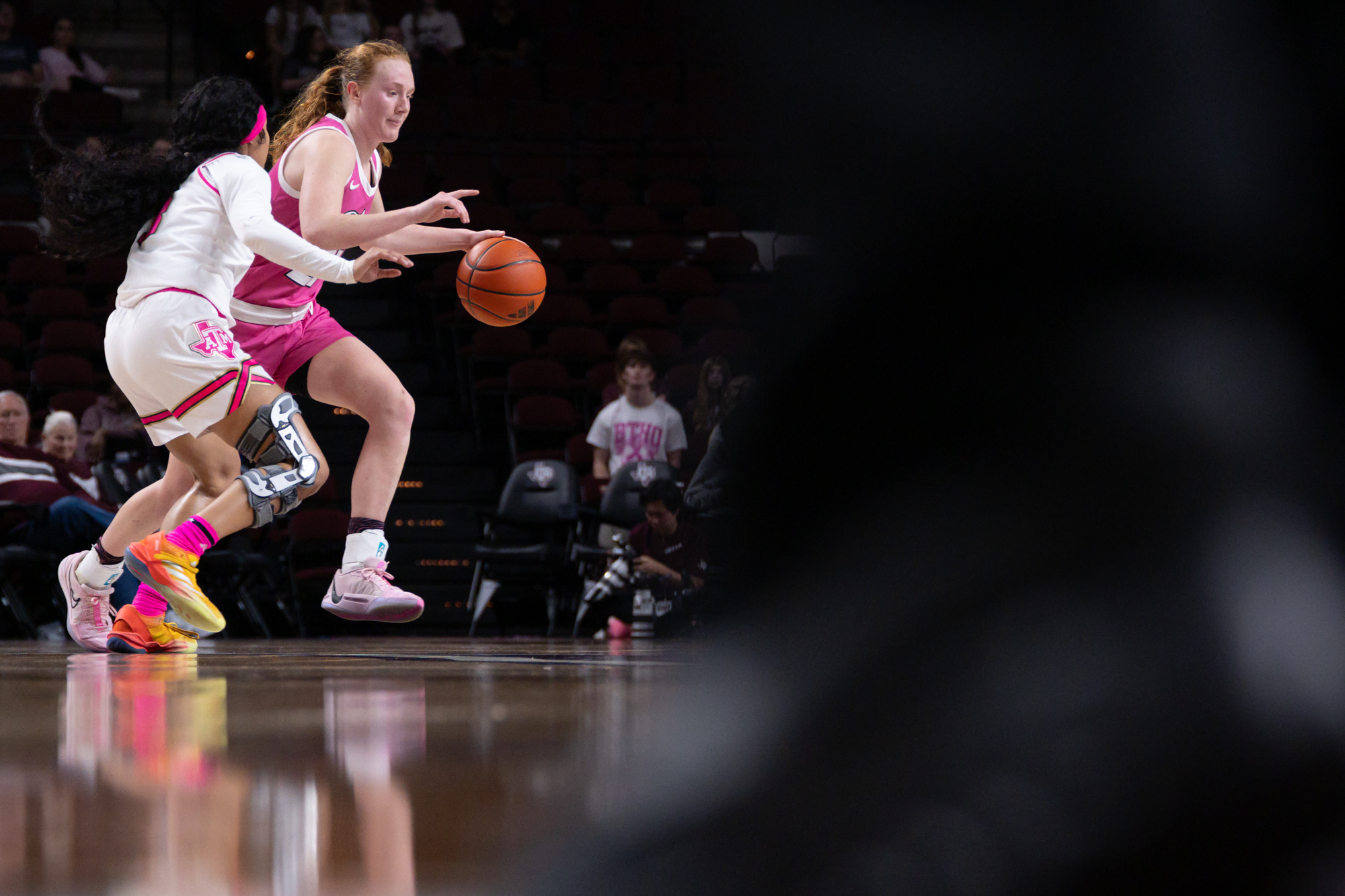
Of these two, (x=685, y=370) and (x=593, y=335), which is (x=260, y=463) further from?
(x=593, y=335)

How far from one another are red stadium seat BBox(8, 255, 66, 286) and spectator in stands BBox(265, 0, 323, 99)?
2.73 metres

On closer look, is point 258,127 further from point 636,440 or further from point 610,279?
point 610,279

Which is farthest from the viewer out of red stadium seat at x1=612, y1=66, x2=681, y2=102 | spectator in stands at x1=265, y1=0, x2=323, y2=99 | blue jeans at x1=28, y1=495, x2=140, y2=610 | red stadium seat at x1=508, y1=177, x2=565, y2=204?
red stadium seat at x1=612, y1=66, x2=681, y2=102

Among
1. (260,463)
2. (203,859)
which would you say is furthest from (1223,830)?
(260,463)

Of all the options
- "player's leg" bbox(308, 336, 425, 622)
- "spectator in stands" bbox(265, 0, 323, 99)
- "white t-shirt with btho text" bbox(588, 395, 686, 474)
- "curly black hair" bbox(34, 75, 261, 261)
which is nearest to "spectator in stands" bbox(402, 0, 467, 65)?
"spectator in stands" bbox(265, 0, 323, 99)

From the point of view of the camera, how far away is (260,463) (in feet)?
9.55

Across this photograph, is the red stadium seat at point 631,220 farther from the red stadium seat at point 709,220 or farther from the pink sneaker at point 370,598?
the pink sneaker at point 370,598

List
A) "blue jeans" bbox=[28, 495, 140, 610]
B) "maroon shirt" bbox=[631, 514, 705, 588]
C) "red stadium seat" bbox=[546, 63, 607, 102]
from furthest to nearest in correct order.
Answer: "red stadium seat" bbox=[546, 63, 607, 102]
"blue jeans" bbox=[28, 495, 140, 610]
"maroon shirt" bbox=[631, 514, 705, 588]

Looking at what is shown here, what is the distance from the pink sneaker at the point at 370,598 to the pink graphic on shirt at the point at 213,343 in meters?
0.58

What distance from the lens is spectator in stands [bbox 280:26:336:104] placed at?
948 cm

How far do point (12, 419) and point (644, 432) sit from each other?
287 centimetres

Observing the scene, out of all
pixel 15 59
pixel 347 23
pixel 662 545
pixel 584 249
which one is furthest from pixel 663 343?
pixel 15 59

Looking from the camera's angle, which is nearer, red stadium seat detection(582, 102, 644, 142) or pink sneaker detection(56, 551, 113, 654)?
pink sneaker detection(56, 551, 113, 654)

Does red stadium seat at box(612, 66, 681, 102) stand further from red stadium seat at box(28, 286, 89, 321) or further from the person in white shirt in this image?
the person in white shirt
